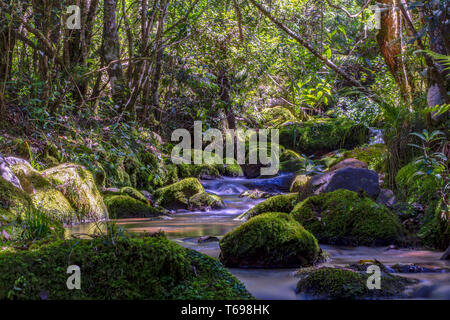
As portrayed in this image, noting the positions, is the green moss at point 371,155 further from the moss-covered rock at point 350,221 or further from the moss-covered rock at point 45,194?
the moss-covered rock at point 45,194

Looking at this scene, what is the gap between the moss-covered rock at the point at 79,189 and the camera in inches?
226

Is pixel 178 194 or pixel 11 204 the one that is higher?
pixel 11 204

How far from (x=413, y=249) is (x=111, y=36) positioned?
6.18 metres

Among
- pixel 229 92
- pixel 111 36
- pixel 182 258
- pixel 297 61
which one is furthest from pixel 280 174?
pixel 182 258

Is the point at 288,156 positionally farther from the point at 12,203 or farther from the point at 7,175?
the point at 12,203

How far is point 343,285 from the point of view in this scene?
2.61m

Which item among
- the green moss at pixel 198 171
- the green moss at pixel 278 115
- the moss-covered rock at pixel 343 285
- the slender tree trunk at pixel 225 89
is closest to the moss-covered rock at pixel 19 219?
the moss-covered rock at pixel 343 285

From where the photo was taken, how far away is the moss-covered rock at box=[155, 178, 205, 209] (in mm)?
8180

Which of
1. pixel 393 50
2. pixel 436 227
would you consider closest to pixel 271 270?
pixel 436 227

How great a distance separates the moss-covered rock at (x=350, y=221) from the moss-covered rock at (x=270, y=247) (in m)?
1.16

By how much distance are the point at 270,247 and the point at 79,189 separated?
3.41 meters

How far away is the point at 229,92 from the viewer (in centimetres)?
1064
